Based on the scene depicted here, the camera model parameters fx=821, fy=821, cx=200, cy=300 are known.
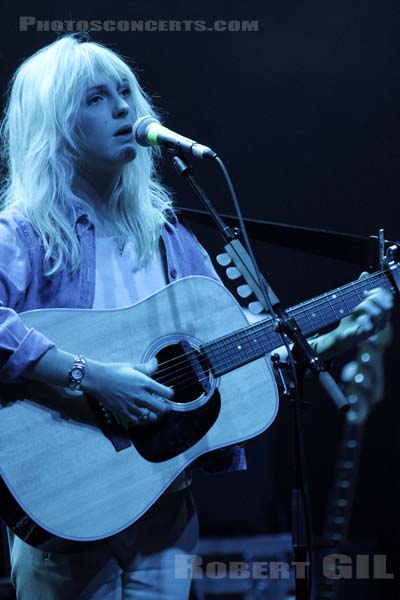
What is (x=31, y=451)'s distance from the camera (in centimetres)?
193

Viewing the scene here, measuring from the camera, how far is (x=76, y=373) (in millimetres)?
1950

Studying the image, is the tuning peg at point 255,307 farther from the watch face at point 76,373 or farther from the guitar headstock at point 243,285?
the watch face at point 76,373

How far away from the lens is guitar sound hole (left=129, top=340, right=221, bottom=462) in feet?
6.64

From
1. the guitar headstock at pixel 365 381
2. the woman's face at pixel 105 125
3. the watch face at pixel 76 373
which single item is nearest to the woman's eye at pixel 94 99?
the woman's face at pixel 105 125

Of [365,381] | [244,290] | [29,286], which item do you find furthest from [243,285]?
[365,381]

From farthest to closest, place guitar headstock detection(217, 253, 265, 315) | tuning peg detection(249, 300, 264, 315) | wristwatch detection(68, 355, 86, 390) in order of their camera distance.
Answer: tuning peg detection(249, 300, 264, 315)
guitar headstock detection(217, 253, 265, 315)
wristwatch detection(68, 355, 86, 390)

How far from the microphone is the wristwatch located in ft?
1.85

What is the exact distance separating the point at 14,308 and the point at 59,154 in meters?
0.48

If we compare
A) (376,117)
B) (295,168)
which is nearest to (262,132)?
(295,168)

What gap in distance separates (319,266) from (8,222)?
5.46 ft

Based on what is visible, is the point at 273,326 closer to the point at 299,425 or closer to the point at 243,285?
the point at 243,285

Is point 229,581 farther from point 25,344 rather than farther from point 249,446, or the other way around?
point 25,344

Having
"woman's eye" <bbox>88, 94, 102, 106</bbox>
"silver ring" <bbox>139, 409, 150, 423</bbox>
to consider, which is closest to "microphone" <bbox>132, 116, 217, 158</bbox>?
"woman's eye" <bbox>88, 94, 102, 106</bbox>

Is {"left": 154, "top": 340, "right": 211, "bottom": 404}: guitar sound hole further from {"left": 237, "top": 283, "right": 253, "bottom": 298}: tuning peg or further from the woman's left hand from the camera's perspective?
the woman's left hand
